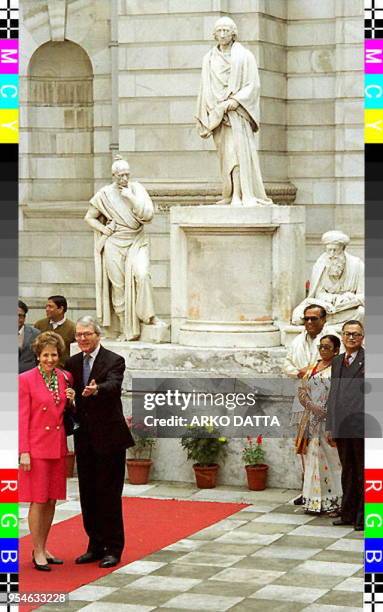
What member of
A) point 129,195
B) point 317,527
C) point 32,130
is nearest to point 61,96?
point 32,130

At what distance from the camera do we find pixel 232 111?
1455 centimetres

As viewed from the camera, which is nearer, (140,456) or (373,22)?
(373,22)

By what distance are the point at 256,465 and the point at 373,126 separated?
7973mm

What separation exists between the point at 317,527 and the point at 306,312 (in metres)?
1.76

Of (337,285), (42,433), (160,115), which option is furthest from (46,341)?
(160,115)

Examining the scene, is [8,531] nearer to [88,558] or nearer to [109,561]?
[109,561]

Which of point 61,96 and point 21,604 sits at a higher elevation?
point 61,96

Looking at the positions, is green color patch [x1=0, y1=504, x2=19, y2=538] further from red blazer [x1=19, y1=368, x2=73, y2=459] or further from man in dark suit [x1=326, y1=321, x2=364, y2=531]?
man in dark suit [x1=326, y1=321, x2=364, y2=531]

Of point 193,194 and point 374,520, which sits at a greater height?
point 193,194

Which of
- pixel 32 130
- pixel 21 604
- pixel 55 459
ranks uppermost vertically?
pixel 32 130

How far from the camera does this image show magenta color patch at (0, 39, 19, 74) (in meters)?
6.06

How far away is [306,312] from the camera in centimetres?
1288

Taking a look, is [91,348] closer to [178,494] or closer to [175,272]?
[178,494]

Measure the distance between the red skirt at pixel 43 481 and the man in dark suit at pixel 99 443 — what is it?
0.35 metres
